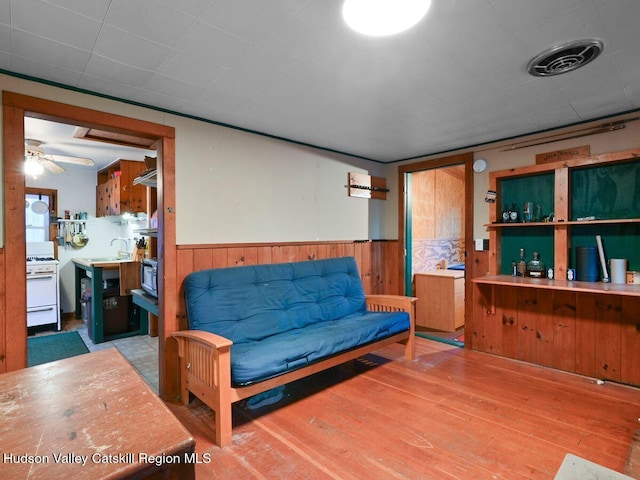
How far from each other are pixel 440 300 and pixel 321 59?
11.4 ft

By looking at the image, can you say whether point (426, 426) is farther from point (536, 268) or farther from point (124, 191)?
point (124, 191)

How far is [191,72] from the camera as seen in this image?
2.00 meters

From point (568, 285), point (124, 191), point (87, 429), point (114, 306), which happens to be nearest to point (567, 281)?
point (568, 285)

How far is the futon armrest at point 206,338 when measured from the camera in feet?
6.57

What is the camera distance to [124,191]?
4.58 metres

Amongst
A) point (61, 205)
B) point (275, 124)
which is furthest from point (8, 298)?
point (61, 205)

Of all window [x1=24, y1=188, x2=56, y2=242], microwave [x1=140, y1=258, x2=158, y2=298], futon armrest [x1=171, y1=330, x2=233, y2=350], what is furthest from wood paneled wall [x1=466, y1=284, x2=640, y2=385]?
window [x1=24, y1=188, x2=56, y2=242]

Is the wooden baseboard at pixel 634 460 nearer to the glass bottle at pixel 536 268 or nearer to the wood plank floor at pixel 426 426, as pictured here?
the wood plank floor at pixel 426 426

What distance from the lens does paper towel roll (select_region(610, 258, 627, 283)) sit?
272 centimetres

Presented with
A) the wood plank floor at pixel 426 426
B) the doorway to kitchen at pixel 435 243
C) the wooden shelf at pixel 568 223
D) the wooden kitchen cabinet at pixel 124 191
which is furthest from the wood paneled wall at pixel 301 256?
the wooden kitchen cabinet at pixel 124 191

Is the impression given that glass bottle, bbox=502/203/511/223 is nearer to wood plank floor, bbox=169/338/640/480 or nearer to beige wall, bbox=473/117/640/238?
beige wall, bbox=473/117/640/238

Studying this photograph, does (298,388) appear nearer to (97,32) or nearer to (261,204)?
(261,204)

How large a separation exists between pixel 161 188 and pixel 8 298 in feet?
3.68

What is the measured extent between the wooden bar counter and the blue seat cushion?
0.91m
